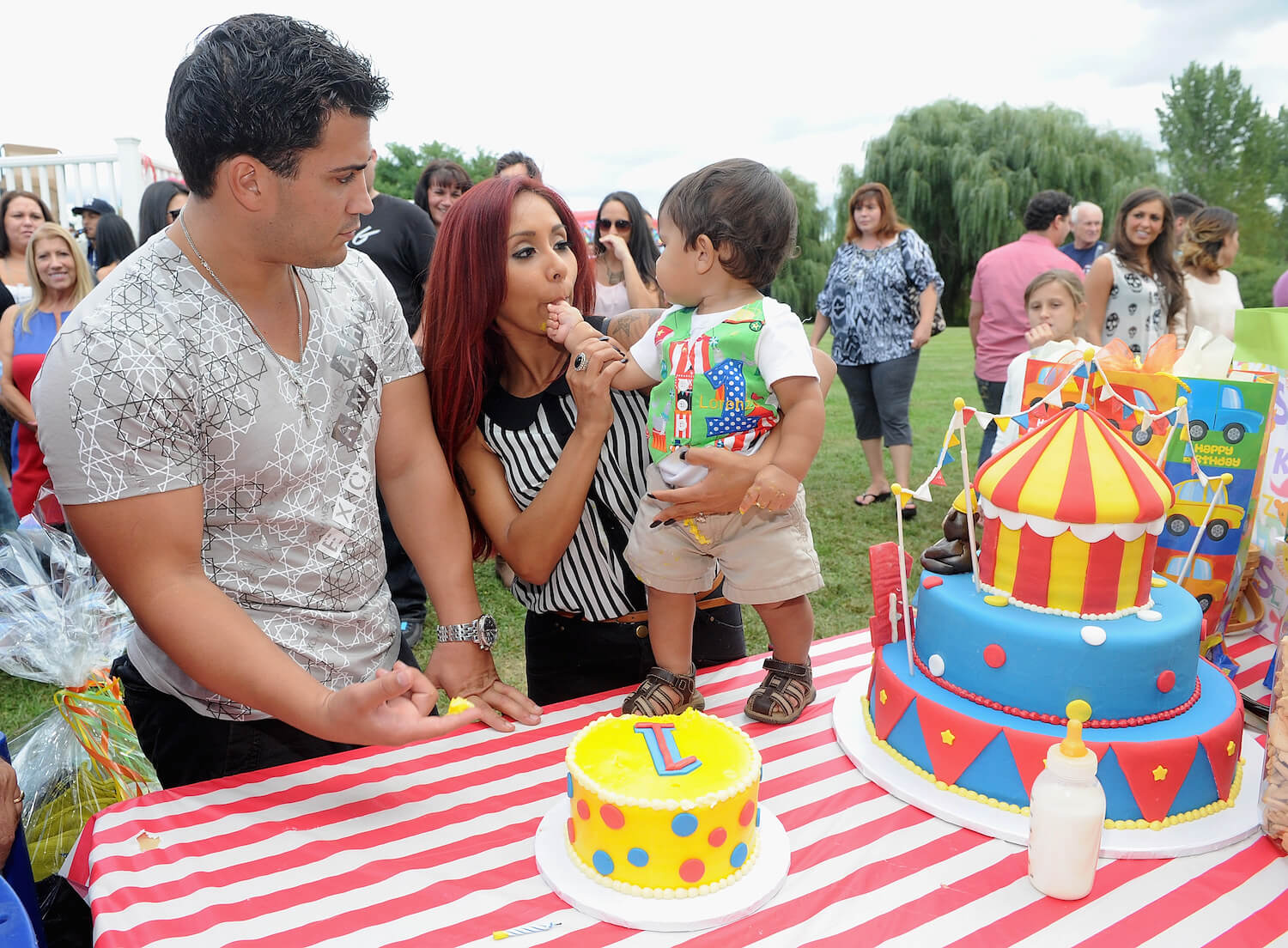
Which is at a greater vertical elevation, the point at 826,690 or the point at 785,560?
the point at 785,560

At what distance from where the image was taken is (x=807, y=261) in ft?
64.5

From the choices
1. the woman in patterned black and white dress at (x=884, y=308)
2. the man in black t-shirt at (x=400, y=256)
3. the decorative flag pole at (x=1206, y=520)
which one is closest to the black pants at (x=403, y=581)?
the man in black t-shirt at (x=400, y=256)

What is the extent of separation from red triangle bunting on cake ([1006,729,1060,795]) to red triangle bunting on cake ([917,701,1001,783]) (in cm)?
3

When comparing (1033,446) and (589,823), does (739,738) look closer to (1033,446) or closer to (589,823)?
(589,823)

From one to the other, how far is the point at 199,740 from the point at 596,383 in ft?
3.37

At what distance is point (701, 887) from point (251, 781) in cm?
83

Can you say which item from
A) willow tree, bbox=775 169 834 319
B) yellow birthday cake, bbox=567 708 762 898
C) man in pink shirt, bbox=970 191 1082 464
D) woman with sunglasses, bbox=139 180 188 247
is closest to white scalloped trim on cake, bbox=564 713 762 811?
yellow birthday cake, bbox=567 708 762 898

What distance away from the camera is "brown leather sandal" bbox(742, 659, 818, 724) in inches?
67.4

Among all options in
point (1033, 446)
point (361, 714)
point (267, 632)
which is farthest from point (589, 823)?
point (1033, 446)

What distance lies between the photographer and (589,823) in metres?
1.25

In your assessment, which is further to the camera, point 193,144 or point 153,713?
point 153,713

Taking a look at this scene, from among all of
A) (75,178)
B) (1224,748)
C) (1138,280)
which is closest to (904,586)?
(1224,748)

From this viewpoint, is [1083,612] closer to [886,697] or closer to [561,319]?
[886,697]

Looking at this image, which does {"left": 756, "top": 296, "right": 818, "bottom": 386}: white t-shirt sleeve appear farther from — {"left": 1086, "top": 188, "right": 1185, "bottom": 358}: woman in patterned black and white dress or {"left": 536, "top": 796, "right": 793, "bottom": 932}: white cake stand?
{"left": 1086, "top": 188, "right": 1185, "bottom": 358}: woman in patterned black and white dress
